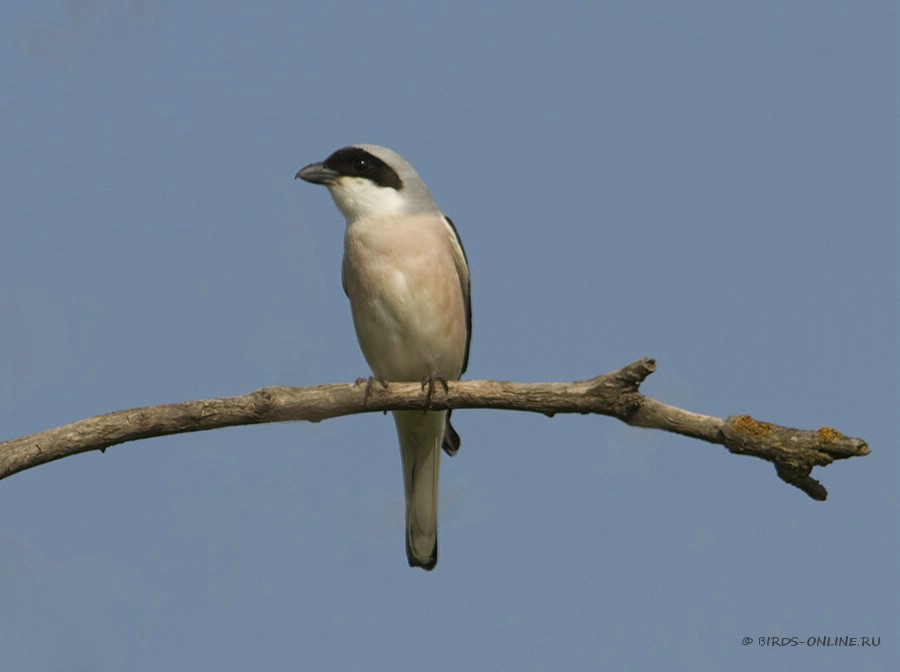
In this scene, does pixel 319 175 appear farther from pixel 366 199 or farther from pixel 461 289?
pixel 461 289

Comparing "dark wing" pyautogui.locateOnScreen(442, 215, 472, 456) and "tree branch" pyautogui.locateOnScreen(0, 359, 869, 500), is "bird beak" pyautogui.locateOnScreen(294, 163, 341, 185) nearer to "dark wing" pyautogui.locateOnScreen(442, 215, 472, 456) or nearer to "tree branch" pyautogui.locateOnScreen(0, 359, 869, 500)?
"dark wing" pyautogui.locateOnScreen(442, 215, 472, 456)

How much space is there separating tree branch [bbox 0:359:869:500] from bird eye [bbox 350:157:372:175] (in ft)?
7.54

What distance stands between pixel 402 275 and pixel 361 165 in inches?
39.5

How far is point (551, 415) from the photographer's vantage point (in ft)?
23.8

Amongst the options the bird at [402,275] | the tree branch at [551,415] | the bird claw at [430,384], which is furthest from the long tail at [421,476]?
the tree branch at [551,415]

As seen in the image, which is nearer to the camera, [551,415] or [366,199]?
[551,415]

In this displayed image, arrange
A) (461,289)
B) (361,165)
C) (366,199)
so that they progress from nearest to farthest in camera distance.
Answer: (366,199) → (361,165) → (461,289)

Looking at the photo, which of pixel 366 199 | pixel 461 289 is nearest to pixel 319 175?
pixel 366 199

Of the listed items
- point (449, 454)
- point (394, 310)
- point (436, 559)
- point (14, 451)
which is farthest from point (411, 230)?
point (14, 451)

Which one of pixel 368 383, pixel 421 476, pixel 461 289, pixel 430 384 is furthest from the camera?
pixel 421 476

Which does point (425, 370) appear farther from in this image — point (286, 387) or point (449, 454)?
point (286, 387)

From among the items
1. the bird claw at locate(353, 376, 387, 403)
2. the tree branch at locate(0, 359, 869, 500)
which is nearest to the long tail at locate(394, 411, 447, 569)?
the bird claw at locate(353, 376, 387, 403)

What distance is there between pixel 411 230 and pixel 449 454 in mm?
1943

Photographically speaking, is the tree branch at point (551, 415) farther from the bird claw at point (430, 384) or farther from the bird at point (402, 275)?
the bird at point (402, 275)
